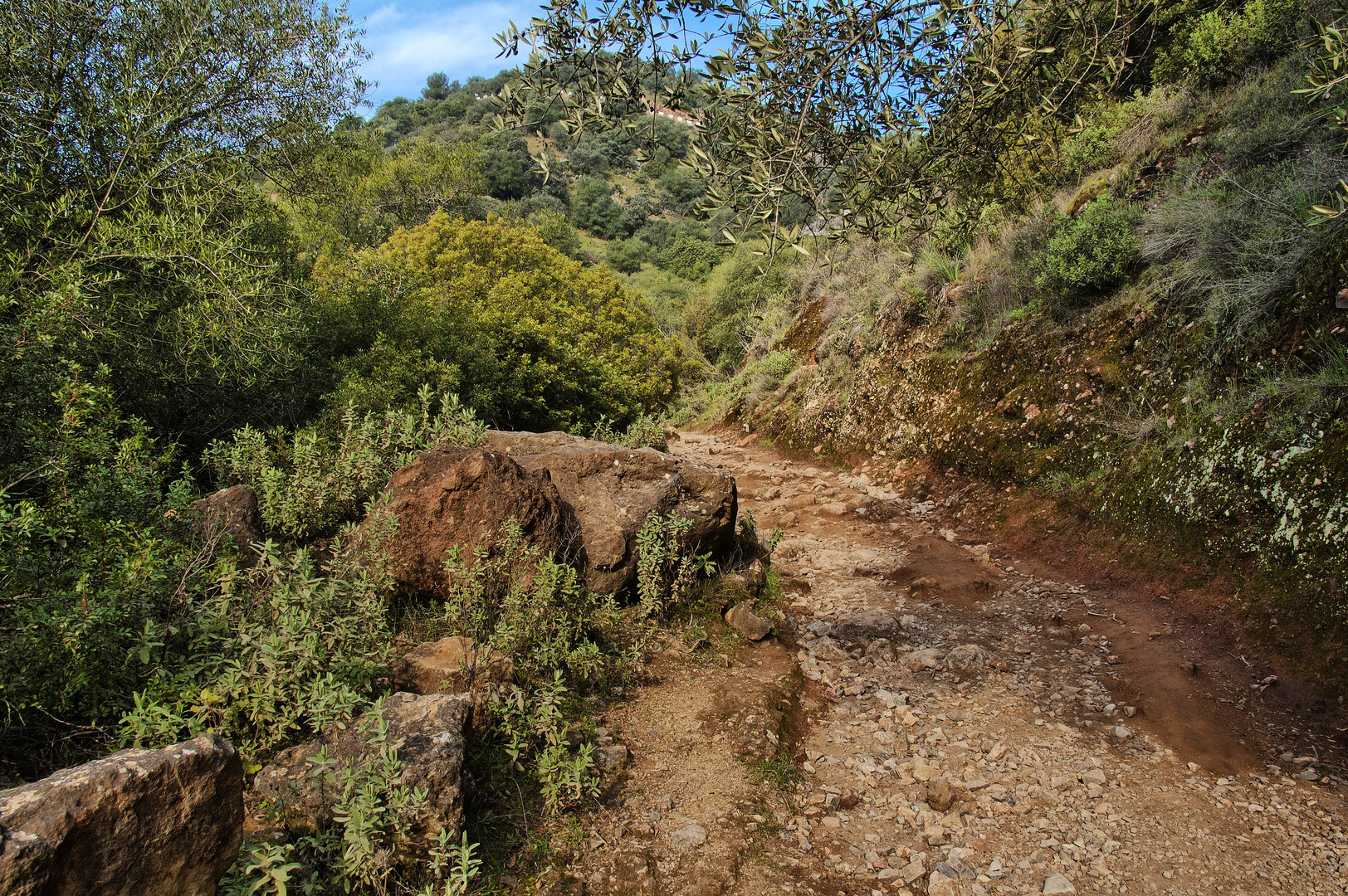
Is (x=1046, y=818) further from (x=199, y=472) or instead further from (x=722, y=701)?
(x=199, y=472)

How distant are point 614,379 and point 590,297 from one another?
4.12 metres

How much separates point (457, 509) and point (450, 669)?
135 centimetres

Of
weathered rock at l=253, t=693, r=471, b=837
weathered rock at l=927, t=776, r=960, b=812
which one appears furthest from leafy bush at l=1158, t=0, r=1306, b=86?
weathered rock at l=253, t=693, r=471, b=837

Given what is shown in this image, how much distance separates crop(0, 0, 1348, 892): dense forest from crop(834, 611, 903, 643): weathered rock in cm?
175

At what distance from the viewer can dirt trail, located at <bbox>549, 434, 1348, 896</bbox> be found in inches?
116

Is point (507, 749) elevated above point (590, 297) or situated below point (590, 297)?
below

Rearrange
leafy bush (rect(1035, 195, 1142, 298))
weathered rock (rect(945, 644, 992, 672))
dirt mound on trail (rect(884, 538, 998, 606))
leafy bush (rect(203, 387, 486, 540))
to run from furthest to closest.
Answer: leafy bush (rect(1035, 195, 1142, 298)) → dirt mound on trail (rect(884, 538, 998, 606)) → leafy bush (rect(203, 387, 486, 540)) → weathered rock (rect(945, 644, 992, 672))

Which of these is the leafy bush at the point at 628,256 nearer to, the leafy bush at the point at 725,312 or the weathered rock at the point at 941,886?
the leafy bush at the point at 725,312

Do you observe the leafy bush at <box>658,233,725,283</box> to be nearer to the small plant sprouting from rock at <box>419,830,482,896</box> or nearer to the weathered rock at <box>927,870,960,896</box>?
the weathered rock at <box>927,870,960,896</box>

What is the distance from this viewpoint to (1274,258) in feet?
17.6

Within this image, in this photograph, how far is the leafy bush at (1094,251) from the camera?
7332 millimetres

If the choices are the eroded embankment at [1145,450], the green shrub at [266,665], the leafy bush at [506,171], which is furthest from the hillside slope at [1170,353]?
the leafy bush at [506,171]

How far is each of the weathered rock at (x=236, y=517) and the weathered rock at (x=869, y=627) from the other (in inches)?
171

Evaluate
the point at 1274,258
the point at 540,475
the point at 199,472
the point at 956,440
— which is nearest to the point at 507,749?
the point at 540,475
